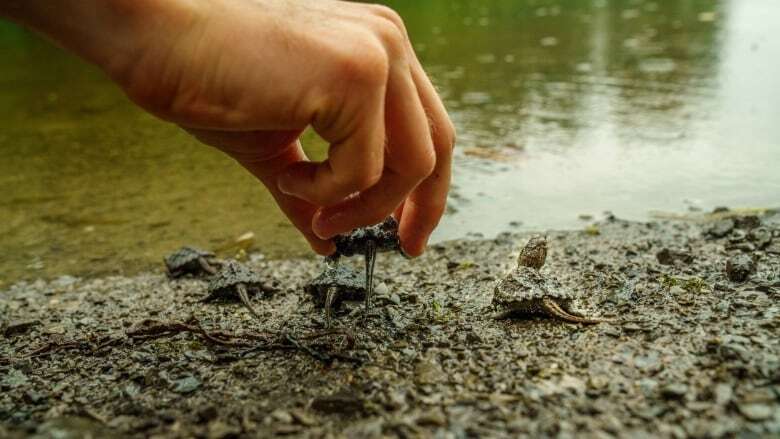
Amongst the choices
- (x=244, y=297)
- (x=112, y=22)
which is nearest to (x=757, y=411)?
(x=112, y=22)

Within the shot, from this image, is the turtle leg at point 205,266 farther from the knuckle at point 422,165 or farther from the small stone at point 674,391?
the small stone at point 674,391

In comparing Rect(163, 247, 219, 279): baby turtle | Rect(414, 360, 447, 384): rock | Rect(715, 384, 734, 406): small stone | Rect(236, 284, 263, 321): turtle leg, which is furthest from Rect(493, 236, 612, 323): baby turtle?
Rect(163, 247, 219, 279): baby turtle

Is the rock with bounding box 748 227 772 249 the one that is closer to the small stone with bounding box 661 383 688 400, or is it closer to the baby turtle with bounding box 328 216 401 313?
the small stone with bounding box 661 383 688 400

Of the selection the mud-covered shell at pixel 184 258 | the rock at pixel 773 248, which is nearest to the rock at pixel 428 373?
the rock at pixel 773 248

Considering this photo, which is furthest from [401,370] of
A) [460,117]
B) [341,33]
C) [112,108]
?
[112,108]

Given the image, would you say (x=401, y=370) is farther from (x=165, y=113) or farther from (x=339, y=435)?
(x=165, y=113)

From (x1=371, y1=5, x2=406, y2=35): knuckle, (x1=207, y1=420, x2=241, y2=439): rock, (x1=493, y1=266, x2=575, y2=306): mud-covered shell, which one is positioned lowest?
(x1=207, y1=420, x2=241, y2=439): rock
